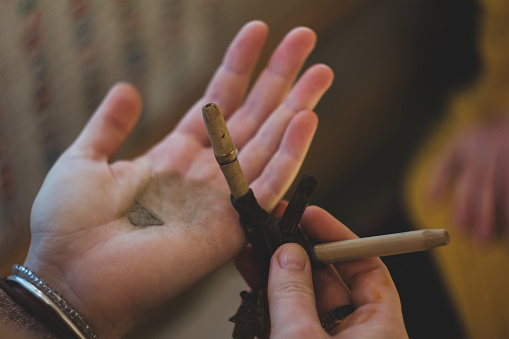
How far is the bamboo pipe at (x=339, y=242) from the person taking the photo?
0.59m

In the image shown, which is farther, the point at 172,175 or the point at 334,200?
the point at 334,200

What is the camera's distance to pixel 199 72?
4.53ft

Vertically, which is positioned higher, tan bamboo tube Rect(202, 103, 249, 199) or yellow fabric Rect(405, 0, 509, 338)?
tan bamboo tube Rect(202, 103, 249, 199)

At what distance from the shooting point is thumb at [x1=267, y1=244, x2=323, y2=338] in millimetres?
566

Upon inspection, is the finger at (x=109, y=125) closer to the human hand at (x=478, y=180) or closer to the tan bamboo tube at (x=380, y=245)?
the tan bamboo tube at (x=380, y=245)

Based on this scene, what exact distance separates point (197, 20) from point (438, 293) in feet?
3.43

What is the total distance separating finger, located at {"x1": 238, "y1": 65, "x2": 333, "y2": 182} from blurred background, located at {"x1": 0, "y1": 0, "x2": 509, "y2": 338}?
0.82 feet

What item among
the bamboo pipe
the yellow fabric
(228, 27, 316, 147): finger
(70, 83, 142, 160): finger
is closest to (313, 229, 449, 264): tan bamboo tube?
the bamboo pipe

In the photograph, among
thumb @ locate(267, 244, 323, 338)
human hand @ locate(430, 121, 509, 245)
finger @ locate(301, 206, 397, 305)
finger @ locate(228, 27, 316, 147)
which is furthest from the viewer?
human hand @ locate(430, 121, 509, 245)

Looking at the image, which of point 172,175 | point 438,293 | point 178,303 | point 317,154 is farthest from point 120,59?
point 438,293

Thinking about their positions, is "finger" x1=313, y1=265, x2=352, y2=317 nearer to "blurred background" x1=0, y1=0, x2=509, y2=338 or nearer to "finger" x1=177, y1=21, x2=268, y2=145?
"blurred background" x1=0, y1=0, x2=509, y2=338

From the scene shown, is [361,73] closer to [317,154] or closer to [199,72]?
[317,154]

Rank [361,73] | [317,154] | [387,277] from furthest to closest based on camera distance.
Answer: [361,73], [317,154], [387,277]

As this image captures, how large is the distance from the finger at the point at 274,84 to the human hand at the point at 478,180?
0.51 metres
